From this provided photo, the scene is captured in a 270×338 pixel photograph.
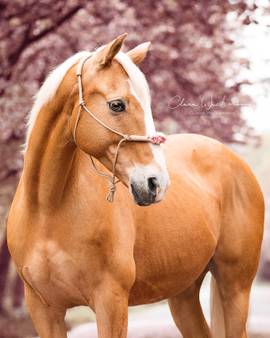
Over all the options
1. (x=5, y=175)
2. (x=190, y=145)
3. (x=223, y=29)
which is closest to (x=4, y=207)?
(x=5, y=175)

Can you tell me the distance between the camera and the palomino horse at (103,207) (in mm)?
3666

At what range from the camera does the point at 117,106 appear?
12.0 feet

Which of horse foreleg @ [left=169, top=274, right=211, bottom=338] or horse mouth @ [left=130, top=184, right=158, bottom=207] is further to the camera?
horse foreleg @ [left=169, top=274, right=211, bottom=338]

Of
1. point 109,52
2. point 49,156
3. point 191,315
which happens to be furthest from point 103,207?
point 191,315

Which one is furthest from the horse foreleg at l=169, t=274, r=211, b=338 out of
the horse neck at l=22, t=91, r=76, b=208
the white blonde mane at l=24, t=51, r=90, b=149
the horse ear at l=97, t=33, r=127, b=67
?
the horse ear at l=97, t=33, r=127, b=67

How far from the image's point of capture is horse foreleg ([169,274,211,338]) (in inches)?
206

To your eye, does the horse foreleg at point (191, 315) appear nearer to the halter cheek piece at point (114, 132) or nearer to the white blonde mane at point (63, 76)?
the halter cheek piece at point (114, 132)

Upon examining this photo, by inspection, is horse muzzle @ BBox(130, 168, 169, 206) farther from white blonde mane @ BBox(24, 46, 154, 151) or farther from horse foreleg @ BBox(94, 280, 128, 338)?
horse foreleg @ BBox(94, 280, 128, 338)

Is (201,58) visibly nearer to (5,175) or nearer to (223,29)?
(223,29)

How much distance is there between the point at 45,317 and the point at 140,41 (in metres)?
→ 5.38

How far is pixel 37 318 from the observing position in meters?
4.28

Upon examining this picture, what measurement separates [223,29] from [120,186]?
5.86 metres

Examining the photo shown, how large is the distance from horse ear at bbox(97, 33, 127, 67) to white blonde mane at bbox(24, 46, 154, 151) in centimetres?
7

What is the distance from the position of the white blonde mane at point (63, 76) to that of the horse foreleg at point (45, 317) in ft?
2.77
